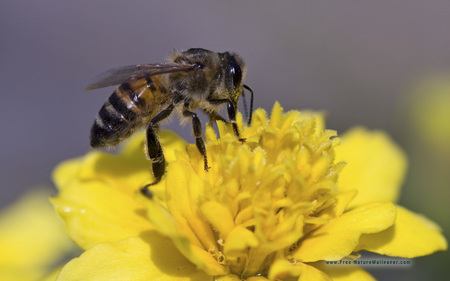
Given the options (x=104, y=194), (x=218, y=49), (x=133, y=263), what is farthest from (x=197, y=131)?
(x=218, y=49)

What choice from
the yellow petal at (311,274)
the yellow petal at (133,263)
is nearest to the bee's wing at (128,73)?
the yellow petal at (133,263)

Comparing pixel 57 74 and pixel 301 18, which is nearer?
pixel 57 74

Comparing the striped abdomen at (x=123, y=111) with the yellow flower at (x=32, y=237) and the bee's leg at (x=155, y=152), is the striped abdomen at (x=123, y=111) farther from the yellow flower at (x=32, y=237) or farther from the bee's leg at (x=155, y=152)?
the yellow flower at (x=32, y=237)

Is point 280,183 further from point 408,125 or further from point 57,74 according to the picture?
point 57,74

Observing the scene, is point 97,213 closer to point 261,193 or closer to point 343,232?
point 261,193

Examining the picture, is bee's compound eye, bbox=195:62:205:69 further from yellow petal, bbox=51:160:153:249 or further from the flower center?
yellow petal, bbox=51:160:153:249

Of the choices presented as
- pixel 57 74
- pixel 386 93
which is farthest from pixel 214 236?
pixel 57 74

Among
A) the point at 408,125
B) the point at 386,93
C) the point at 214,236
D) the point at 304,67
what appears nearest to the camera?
the point at 214,236
